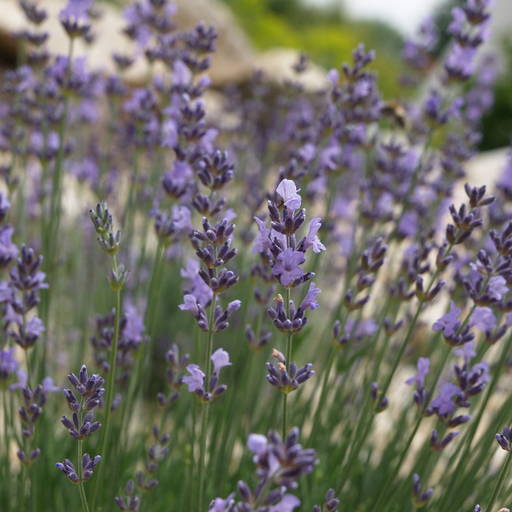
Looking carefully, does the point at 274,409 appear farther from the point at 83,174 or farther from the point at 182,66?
the point at 83,174

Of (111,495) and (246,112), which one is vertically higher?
(246,112)

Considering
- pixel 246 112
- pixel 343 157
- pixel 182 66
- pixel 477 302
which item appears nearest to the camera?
pixel 477 302

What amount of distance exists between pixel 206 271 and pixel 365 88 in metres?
1.14

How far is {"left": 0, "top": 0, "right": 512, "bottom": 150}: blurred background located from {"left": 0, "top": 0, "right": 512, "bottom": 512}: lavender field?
53 cm

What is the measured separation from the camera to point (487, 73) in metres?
4.07

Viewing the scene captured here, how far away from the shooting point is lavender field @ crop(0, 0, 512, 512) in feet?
4.22

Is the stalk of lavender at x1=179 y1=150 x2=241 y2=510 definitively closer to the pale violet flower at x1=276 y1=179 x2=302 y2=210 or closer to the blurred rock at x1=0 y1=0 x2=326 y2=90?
the pale violet flower at x1=276 y1=179 x2=302 y2=210

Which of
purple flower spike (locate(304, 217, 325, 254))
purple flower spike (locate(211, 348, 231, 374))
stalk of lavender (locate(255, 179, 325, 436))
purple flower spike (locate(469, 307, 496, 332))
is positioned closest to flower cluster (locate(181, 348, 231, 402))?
purple flower spike (locate(211, 348, 231, 374))

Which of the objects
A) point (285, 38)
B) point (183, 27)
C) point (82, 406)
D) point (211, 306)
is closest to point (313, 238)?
point (211, 306)

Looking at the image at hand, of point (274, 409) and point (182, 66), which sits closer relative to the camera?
point (274, 409)

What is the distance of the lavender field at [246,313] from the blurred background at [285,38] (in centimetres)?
53

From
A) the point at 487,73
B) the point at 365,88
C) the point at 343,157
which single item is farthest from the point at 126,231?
the point at 487,73

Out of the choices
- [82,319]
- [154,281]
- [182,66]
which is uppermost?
[182,66]

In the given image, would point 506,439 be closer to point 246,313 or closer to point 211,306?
point 211,306
